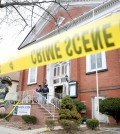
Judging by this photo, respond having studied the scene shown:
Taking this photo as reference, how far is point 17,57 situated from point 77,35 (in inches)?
68.2

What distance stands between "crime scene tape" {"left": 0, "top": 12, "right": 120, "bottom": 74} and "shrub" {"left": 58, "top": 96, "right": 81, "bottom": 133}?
7.45 metres

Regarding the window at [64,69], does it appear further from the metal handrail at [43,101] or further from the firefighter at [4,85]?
the firefighter at [4,85]

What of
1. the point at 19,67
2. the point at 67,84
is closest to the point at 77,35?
the point at 19,67

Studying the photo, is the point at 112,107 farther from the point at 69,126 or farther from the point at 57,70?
the point at 57,70

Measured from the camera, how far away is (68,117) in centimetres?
1208

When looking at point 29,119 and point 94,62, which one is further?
point 94,62

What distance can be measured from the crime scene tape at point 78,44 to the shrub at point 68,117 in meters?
7.45

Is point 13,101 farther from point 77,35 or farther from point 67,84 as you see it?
point 77,35

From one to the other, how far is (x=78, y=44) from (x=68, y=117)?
9350 millimetres

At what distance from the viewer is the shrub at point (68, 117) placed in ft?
36.6

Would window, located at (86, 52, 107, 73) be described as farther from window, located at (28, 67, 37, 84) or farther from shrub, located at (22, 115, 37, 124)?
window, located at (28, 67, 37, 84)

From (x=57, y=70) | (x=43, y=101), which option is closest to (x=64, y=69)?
(x=57, y=70)

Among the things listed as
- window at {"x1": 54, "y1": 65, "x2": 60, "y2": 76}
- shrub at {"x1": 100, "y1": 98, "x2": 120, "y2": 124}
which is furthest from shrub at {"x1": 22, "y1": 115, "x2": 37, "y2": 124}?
window at {"x1": 54, "y1": 65, "x2": 60, "y2": 76}

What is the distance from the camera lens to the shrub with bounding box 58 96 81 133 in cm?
1114
